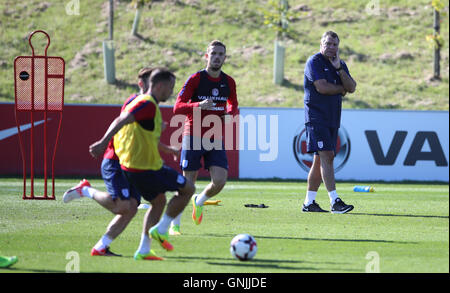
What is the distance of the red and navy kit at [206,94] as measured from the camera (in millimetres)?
8969

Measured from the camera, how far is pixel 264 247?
25.1ft

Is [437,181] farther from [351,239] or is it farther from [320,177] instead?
[351,239]

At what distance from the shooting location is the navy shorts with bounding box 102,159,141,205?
7207 millimetres

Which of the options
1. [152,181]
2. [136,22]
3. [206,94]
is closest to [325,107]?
[206,94]

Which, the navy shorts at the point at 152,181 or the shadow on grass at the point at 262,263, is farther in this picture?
the navy shorts at the point at 152,181

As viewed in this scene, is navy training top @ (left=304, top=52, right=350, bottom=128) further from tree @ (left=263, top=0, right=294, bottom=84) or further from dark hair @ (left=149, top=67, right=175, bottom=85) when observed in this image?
tree @ (left=263, top=0, right=294, bottom=84)

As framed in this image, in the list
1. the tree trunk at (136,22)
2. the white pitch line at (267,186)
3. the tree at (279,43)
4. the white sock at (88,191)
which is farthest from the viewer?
the tree trunk at (136,22)

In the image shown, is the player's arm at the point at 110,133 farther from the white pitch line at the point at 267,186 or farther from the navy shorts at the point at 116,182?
the white pitch line at the point at 267,186

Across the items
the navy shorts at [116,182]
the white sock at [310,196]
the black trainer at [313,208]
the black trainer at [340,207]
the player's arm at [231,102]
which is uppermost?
the player's arm at [231,102]

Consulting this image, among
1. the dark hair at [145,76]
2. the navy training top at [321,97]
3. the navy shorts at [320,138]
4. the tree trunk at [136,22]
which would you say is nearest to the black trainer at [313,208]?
the navy shorts at [320,138]

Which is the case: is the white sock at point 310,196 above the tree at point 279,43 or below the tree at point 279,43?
below

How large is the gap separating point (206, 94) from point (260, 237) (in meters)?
1.85

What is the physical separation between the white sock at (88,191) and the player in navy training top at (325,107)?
3.95 meters

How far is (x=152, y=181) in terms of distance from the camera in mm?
6785
